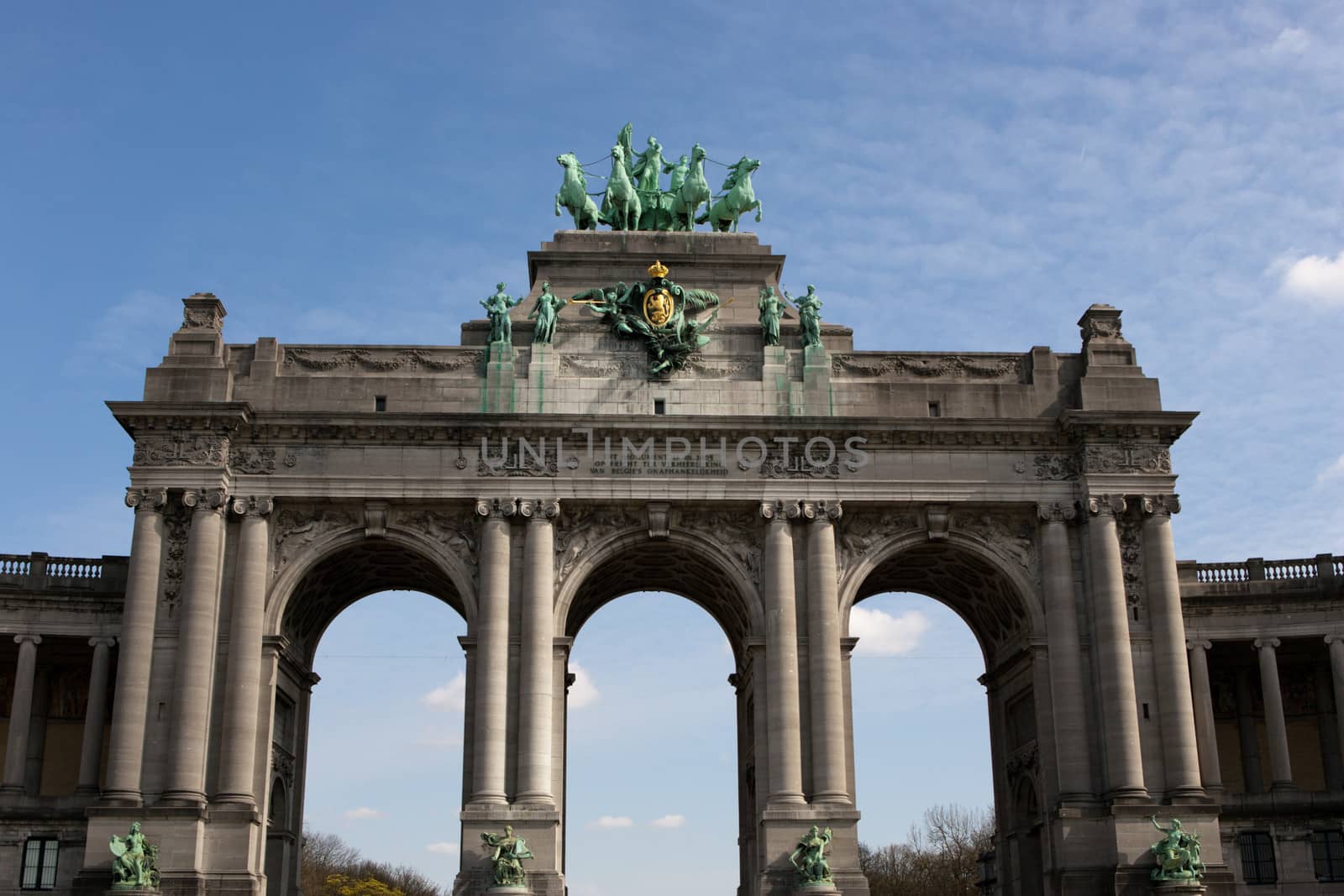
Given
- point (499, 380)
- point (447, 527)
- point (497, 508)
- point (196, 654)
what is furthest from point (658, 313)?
point (196, 654)

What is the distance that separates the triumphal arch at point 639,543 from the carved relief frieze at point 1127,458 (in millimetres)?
95

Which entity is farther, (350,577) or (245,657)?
(350,577)

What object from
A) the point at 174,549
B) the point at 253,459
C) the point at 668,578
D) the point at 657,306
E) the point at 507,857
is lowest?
the point at 507,857

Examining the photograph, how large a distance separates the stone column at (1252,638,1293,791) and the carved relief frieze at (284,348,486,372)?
27.9 m

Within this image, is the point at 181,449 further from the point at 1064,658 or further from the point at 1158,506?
the point at 1158,506

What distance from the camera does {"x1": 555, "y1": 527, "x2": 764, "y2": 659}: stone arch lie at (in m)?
47.4

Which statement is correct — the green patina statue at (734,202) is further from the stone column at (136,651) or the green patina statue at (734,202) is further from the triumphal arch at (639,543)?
the stone column at (136,651)

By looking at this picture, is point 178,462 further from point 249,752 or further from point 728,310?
point 728,310

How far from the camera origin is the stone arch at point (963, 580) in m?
47.8

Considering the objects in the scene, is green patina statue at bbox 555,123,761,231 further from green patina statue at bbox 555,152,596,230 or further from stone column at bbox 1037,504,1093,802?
stone column at bbox 1037,504,1093,802

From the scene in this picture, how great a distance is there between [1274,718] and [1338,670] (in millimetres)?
2697

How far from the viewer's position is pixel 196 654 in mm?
44812

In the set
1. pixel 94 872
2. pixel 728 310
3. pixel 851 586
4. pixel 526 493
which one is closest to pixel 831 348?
pixel 728 310

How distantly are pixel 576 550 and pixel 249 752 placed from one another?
1142cm
